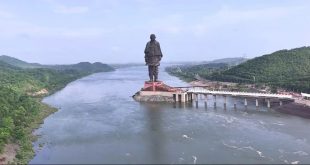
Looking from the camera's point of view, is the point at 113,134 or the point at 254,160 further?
the point at 113,134

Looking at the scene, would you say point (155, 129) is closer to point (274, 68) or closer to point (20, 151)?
point (20, 151)

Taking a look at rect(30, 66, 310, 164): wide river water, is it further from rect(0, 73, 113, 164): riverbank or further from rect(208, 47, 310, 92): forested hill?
rect(208, 47, 310, 92): forested hill

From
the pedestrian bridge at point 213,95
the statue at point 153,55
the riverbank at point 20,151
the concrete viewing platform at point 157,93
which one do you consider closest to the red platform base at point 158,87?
the concrete viewing platform at point 157,93

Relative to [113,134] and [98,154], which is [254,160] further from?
[113,134]

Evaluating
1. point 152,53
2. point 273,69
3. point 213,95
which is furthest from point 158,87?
point 273,69

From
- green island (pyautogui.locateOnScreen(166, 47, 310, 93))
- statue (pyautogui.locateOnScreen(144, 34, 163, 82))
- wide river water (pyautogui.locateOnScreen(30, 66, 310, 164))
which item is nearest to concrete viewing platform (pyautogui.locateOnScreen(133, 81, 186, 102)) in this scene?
statue (pyautogui.locateOnScreen(144, 34, 163, 82))

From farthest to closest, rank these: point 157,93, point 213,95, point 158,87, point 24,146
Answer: point 158,87, point 157,93, point 213,95, point 24,146

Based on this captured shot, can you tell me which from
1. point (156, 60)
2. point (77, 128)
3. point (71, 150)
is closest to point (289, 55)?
point (156, 60)

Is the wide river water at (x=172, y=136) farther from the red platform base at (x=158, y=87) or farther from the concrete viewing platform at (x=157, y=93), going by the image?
the red platform base at (x=158, y=87)
